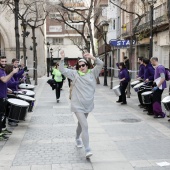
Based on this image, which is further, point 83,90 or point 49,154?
point 49,154

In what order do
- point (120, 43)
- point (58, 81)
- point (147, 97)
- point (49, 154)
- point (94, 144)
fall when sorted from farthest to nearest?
point (120, 43) < point (58, 81) < point (147, 97) < point (94, 144) < point (49, 154)

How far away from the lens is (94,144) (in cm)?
702

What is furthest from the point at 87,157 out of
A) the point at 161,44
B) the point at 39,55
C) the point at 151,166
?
the point at 39,55

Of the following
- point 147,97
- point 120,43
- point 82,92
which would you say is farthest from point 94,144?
point 120,43

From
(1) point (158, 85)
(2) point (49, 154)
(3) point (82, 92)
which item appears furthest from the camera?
(1) point (158, 85)

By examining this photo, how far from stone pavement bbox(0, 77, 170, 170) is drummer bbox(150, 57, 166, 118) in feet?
1.03

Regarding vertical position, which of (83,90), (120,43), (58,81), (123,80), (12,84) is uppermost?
(120,43)

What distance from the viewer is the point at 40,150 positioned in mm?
6562

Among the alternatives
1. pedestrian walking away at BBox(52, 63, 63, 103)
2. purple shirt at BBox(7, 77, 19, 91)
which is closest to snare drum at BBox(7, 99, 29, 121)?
purple shirt at BBox(7, 77, 19, 91)

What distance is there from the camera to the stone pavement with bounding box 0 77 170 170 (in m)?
5.69

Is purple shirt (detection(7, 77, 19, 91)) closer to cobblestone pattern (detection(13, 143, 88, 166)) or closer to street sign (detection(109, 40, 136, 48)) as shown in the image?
cobblestone pattern (detection(13, 143, 88, 166))

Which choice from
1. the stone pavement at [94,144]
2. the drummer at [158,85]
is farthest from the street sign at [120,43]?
the drummer at [158,85]

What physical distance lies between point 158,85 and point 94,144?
359 centimetres

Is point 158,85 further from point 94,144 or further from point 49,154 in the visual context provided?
point 49,154
